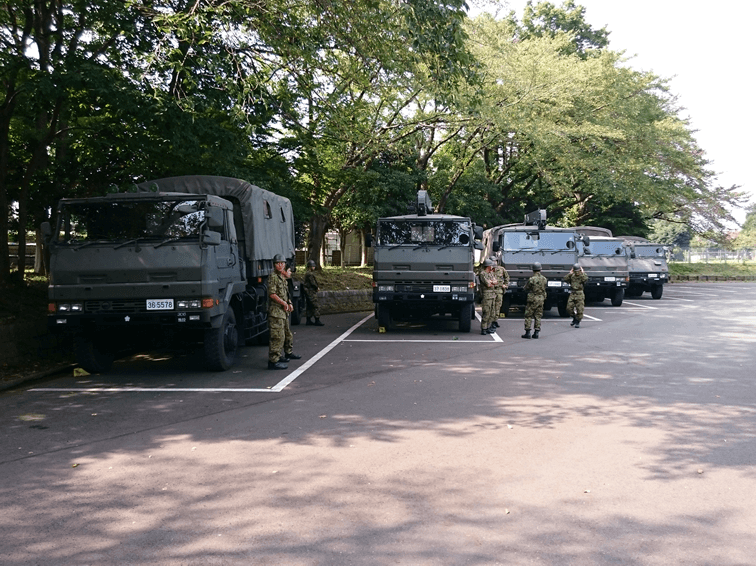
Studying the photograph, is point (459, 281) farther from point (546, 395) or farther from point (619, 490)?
point (619, 490)

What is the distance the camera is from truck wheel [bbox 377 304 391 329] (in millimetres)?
14794

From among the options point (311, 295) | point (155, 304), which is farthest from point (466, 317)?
point (155, 304)

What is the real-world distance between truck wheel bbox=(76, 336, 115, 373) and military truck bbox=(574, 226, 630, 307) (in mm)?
16154

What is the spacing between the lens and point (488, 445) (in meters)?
5.71

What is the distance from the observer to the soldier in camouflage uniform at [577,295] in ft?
52.6

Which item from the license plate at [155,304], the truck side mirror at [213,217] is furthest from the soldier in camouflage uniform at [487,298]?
the license plate at [155,304]

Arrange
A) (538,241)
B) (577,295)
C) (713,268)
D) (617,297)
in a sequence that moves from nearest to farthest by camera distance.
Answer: (577,295) < (538,241) < (617,297) < (713,268)

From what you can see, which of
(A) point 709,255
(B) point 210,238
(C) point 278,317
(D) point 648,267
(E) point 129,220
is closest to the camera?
(B) point 210,238

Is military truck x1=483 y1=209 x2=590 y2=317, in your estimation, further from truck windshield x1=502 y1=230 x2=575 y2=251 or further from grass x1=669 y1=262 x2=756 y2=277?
grass x1=669 y1=262 x2=756 y2=277

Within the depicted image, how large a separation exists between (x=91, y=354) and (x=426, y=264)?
689 centimetres

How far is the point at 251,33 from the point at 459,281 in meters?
6.15

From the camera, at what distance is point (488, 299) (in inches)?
568

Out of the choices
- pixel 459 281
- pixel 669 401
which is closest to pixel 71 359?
pixel 459 281

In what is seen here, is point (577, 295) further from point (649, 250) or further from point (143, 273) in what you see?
point (649, 250)
